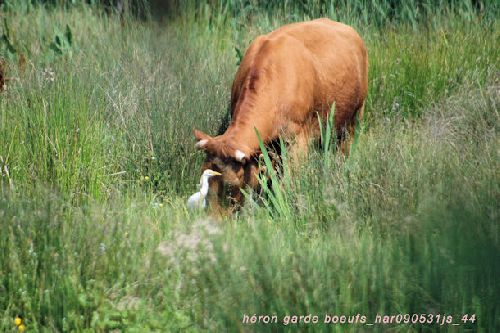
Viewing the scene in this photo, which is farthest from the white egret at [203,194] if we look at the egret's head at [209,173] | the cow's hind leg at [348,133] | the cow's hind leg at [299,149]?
the cow's hind leg at [348,133]

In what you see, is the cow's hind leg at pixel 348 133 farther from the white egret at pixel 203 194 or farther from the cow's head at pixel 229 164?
the white egret at pixel 203 194

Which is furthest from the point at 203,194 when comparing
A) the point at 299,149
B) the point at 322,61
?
the point at 322,61

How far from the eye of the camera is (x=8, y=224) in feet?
15.2

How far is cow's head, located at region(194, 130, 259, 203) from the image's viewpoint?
234 inches

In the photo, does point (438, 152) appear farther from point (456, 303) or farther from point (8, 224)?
point (8, 224)

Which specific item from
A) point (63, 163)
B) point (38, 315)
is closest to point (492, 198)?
point (38, 315)

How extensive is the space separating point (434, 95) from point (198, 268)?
183 inches

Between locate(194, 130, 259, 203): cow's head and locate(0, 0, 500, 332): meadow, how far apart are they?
220mm

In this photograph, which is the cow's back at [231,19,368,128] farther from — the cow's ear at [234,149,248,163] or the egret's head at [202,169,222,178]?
the egret's head at [202,169,222,178]

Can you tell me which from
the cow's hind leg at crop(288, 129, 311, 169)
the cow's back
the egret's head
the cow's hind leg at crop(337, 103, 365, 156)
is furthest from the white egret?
the cow's hind leg at crop(337, 103, 365, 156)

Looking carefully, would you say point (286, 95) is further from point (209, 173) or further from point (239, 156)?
point (209, 173)

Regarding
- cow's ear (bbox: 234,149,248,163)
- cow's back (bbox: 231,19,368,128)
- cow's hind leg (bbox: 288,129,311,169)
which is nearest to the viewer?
cow's ear (bbox: 234,149,248,163)

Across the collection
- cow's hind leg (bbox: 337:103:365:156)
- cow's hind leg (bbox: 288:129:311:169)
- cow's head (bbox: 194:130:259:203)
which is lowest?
cow's hind leg (bbox: 337:103:365:156)

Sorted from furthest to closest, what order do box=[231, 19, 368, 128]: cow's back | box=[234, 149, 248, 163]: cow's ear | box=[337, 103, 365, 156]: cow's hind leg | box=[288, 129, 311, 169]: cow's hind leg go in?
1. box=[337, 103, 365, 156]: cow's hind leg
2. box=[231, 19, 368, 128]: cow's back
3. box=[288, 129, 311, 169]: cow's hind leg
4. box=[234, 149, 248, 163]: cow's ear
